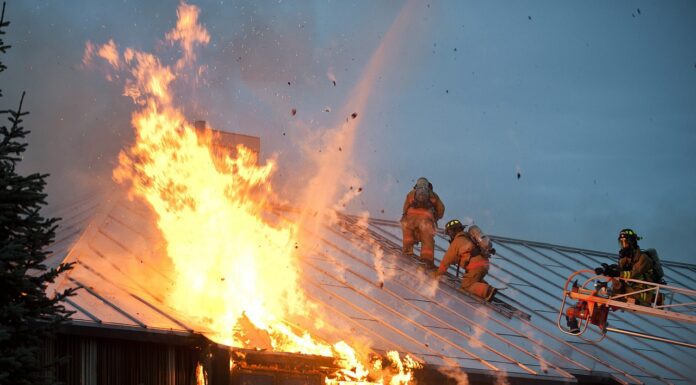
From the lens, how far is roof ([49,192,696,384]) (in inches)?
565

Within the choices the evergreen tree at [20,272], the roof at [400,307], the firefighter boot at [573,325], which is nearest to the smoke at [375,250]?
the roof at [400,307]

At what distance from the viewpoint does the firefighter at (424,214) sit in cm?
2133

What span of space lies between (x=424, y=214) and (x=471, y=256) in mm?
1525

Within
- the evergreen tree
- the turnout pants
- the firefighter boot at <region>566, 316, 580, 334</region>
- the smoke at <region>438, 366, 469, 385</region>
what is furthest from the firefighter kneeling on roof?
the evergreen tree

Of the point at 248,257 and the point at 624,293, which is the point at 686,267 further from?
the point at 248,257

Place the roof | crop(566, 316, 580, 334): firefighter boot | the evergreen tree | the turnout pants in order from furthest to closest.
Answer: the turnout pants
crop(566, 316, 580, 334): firefighter boot
the roof
the evergreen tree

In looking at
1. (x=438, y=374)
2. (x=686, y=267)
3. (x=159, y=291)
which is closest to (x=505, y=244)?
(x=686, y=267)

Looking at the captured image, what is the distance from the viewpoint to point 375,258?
20.9 meters

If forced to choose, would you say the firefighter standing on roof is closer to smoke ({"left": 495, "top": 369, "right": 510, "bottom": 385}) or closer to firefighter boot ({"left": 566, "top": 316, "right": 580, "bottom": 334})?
firefighter boot ({"left": 566, "top": 316, "right": 580, "bottom": 334})

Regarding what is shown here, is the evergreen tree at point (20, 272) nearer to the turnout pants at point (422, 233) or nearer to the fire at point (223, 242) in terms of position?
the fire at point (223, 242)

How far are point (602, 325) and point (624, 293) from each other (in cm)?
85

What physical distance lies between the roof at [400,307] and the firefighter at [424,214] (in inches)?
20.4

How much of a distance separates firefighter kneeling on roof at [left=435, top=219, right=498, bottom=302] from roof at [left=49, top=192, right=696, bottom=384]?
346 mm

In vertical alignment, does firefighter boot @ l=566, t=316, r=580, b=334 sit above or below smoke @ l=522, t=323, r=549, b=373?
above
